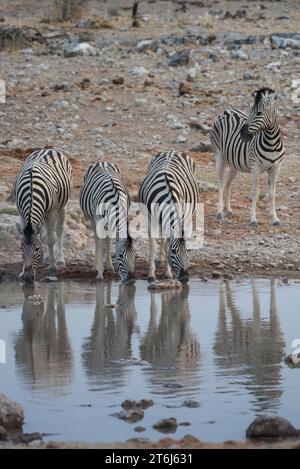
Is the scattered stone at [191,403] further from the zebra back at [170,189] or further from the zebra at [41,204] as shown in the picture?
the zebra at [41,204]

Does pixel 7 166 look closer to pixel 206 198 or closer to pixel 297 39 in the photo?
pixel 206 198

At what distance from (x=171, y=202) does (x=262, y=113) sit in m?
2.96

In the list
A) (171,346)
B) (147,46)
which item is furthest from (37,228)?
(147,46)

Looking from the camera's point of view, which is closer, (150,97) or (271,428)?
(271,428)

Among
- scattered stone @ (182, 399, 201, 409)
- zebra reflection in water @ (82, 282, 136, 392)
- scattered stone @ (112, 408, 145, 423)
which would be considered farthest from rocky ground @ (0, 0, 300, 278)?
scattered stone @ (112, 408, 145, 423)

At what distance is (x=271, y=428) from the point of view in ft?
23.9

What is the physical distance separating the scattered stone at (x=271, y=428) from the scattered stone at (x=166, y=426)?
0.51m

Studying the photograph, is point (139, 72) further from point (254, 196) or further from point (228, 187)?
point (254, 196)

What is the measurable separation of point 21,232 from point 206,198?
4.20m

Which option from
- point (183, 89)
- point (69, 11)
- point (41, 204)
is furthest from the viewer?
point (69, 11)

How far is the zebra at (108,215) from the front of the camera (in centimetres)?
1230

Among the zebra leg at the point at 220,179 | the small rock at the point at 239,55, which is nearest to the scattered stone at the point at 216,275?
the zebra leg at the point at 220,179

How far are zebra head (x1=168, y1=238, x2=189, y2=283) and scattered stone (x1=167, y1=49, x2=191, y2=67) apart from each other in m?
11.4
